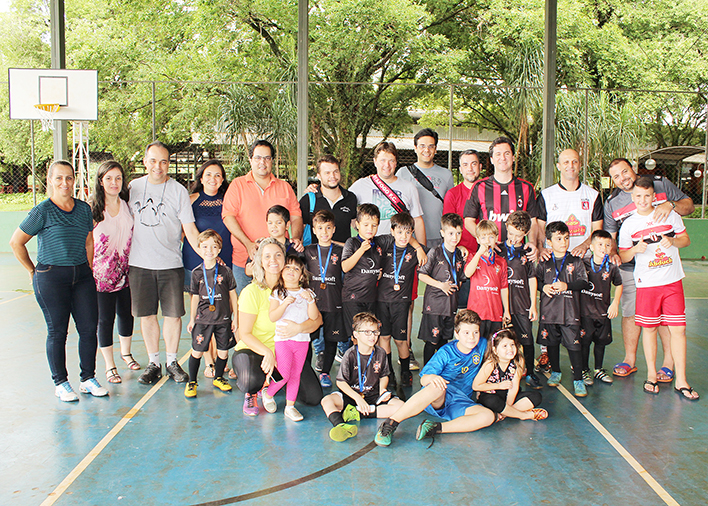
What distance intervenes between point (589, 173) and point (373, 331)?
11211mm

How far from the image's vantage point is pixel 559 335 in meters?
4.44

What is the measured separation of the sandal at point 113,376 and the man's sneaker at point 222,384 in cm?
78

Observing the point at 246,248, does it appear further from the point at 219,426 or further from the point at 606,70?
the point at 606,70

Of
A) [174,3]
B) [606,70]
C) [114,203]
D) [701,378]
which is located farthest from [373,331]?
[174,3]

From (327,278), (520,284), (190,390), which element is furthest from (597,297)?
(190,390)

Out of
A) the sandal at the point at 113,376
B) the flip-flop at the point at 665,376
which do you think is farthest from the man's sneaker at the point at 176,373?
the flip-flop at the point at 665,376

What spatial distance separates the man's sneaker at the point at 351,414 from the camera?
3.73 m

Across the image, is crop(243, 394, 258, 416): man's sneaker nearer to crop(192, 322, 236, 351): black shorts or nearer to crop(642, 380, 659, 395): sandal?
crop(192, 322, 236, 351): black shorts

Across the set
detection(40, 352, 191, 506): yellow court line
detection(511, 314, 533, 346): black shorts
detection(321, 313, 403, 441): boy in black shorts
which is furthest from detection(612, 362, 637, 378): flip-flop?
detection(40, 352, 191, 506): yellow court line

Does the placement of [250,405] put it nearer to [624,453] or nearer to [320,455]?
[320,455]

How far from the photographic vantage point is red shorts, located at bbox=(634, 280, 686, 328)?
A: 169 inches

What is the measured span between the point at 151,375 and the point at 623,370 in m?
3.93

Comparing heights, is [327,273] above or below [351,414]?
above

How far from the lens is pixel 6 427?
3.68 m
